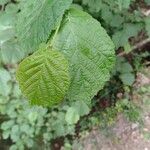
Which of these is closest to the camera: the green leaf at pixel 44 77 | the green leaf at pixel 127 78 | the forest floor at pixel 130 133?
the green leaf at pixel 44 77

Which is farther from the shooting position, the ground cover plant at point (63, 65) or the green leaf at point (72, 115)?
the green leaf at point (72, 115)

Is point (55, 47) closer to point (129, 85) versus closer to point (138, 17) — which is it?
point (138, 17)

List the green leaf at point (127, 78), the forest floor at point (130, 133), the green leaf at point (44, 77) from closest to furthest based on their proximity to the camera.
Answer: the green leaf at point (44, 77)
the green leaf at point (127, 78)
the forest floor at point (130, 133)

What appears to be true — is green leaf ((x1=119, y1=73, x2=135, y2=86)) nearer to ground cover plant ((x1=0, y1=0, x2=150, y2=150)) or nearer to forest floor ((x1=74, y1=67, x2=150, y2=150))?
ground cover plant ((x1=0, y1=0, x2=150, y2=150))

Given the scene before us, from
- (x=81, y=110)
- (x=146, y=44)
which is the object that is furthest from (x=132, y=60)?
(x=81, y=110)

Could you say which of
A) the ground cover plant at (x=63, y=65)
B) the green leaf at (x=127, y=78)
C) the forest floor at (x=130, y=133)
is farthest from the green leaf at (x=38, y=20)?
the forest floor at (x=130, y=133)

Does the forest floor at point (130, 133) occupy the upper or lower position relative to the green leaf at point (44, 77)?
lower

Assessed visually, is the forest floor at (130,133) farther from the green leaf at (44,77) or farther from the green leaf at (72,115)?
the green leaf at (44,77)

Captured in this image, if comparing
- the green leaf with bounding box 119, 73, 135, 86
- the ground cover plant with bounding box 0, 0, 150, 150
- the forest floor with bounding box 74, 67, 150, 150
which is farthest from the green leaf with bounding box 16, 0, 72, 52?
the forest floor with bounding box 74, 67, 150, 150
